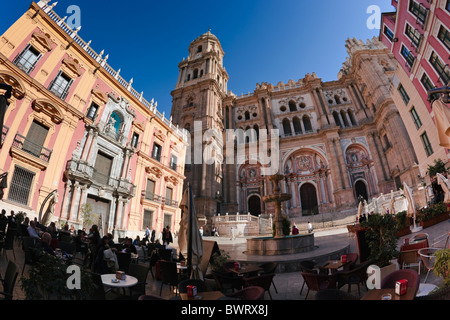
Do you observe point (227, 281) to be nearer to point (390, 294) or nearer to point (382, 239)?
point (390, 294)

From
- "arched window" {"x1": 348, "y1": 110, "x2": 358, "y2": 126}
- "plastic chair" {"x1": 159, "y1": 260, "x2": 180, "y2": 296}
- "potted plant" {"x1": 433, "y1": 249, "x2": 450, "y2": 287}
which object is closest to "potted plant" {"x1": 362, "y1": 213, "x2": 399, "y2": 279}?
"potted plant" {"x1": 433, "y1": 249, "x2": 450, "y2": 287}

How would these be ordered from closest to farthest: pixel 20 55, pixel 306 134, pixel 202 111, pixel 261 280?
pixel 261 280
pixel 20 55
pixel 202 111
pixel 306 134

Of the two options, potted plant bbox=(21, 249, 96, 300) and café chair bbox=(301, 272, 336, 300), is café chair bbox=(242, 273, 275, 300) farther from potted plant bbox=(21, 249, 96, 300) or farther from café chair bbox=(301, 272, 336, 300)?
potted plant bbox=(21, 249, 96, 300)

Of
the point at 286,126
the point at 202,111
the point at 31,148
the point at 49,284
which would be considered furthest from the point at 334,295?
the point at 286,126

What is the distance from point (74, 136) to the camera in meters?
13.5

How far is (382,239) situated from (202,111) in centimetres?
2692

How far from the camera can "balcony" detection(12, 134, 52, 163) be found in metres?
10.6

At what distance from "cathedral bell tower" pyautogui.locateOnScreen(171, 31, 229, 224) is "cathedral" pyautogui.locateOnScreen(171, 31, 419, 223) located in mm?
140

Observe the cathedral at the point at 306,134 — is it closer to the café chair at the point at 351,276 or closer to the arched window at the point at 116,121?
the arched window at the point at 116,121

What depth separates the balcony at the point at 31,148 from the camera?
10.6 metres

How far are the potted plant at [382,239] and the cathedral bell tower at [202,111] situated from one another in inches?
734

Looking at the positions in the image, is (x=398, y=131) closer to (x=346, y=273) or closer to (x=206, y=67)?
(x=346, y=273)

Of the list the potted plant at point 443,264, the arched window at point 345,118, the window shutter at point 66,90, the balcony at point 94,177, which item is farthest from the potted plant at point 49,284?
the arched window at point 345,118
